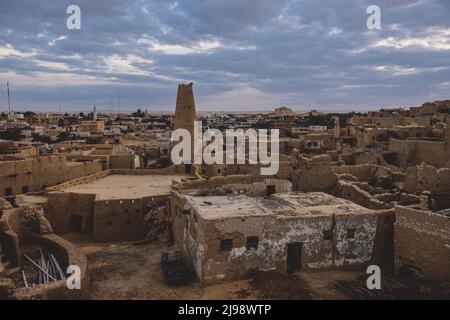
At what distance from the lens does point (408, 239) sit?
53.7 ft

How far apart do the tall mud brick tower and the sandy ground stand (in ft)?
51.7

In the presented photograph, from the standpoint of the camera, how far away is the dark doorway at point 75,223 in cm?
2422

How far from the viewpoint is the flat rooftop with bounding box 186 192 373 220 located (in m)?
16.9

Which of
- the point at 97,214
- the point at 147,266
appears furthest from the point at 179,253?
the point at 97,214

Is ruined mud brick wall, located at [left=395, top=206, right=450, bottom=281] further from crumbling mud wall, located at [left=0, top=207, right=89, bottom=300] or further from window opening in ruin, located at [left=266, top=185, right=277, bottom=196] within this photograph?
crumbling mud wall, located at [left=0, top=207, right=89, bottom=300]

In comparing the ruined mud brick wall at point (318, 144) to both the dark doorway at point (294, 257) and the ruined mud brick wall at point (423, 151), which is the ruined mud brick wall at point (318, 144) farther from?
the dark doorway at point (294, 257)

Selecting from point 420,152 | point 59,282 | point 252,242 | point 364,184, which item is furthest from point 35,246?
point 420,152

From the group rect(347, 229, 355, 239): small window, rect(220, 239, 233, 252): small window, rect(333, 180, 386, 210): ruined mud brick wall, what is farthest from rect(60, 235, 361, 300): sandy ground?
rect(333, 180, 386, 210): ruined mud brick wall

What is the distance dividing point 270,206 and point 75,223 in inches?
479

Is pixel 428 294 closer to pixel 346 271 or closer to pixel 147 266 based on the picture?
pixel 346 271

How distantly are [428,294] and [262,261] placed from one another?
19.3 feet

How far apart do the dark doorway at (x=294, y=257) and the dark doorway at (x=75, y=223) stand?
12.8 metres
